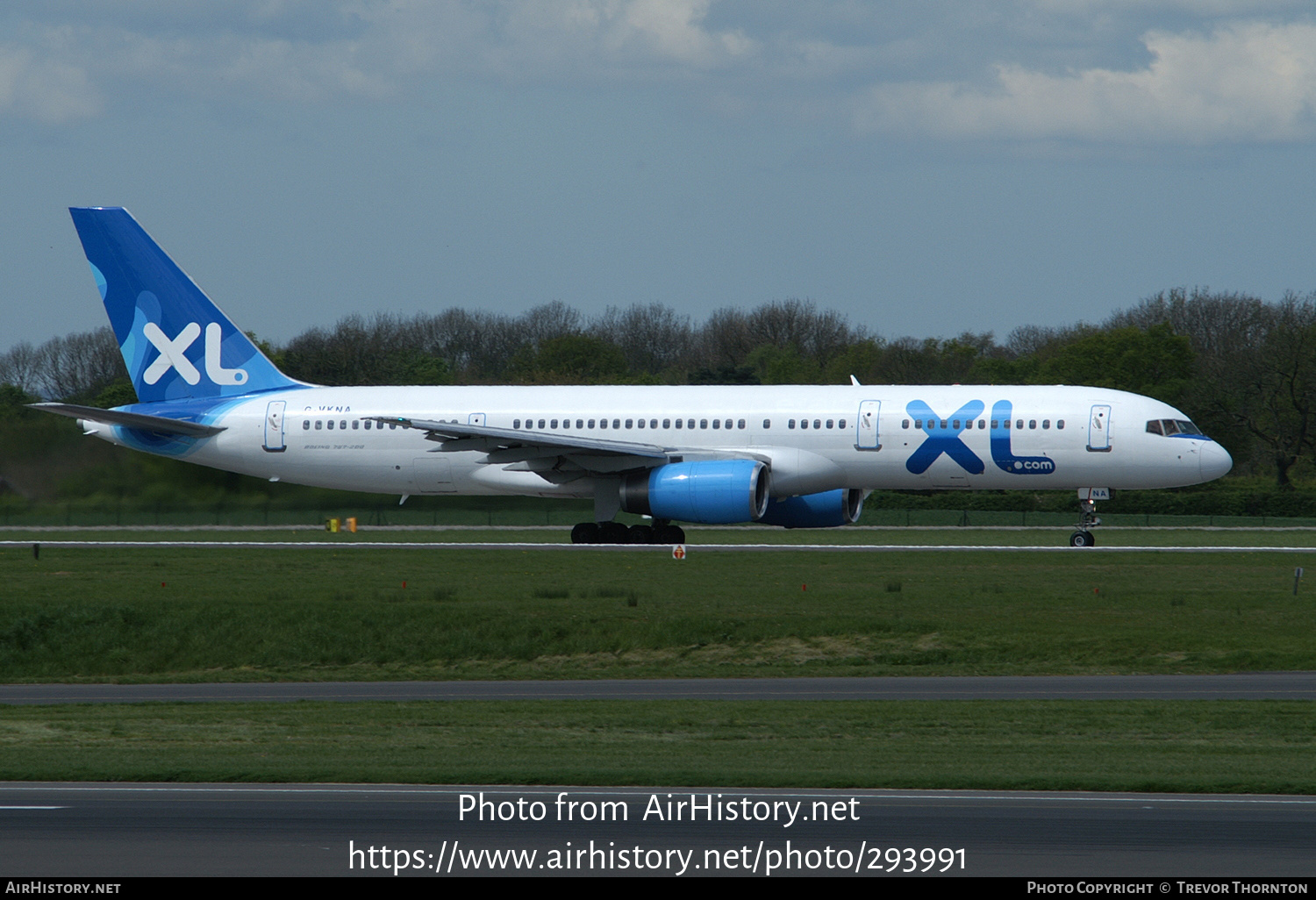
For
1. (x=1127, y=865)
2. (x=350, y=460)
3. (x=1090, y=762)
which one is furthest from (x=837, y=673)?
(x=350, y=460)

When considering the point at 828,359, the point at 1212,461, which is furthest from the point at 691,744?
the point at 828,359

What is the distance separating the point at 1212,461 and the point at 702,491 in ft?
42.2

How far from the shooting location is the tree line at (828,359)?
242 feet

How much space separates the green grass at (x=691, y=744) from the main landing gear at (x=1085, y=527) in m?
18.7

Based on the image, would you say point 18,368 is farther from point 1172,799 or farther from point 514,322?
A: point 1172,799

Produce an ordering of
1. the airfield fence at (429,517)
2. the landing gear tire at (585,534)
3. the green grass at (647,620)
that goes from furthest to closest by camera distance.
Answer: the airfield fence at (429,517) → the landing gear tire at (585,534) → the green grass at (647,620)

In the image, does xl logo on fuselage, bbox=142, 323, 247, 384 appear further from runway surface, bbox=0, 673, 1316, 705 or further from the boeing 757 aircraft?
runway surface, bbox=0, 673, 1316, 705

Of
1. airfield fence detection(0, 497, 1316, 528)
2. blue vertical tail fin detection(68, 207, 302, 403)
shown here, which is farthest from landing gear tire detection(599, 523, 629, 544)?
blue vertical tail fin detection(68, 207, 302, 403)

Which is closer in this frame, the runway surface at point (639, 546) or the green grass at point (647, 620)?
the green grass at point (647, 620)

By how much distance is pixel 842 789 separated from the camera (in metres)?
12.9

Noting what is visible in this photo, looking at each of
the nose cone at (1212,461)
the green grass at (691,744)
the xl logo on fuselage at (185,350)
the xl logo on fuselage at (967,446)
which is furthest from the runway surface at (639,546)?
the green grass at (691,744)

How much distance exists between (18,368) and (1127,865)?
3543 inches

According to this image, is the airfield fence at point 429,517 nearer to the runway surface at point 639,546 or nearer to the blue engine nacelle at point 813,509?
the runway surface at point 639,546

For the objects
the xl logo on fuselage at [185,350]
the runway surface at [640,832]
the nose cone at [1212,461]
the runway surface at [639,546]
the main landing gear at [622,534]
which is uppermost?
the xl logo on fuselage at [185,350]
